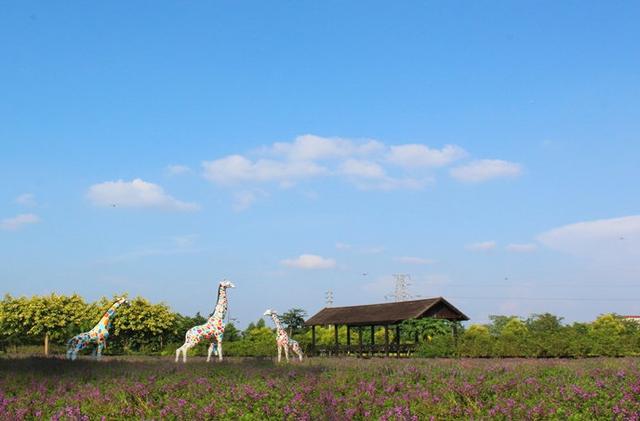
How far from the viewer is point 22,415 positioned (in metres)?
10.3

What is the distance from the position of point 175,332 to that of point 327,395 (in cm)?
3847

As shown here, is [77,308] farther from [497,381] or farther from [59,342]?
[497,381]

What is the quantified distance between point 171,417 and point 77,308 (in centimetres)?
3803

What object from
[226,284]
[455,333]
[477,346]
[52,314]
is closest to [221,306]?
[226,284]

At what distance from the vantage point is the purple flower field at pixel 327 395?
975cm

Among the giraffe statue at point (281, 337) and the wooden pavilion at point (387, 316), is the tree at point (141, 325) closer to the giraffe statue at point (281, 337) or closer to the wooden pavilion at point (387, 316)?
the wooden pavilion at point (387, 316)

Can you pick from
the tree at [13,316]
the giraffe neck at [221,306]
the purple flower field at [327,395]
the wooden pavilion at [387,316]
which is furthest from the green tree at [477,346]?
the tree at [13,316]

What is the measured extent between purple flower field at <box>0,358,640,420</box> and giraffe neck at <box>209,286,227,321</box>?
9201mm

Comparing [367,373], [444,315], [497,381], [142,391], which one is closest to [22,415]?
[142,391]

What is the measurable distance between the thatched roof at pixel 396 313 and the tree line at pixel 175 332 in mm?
648

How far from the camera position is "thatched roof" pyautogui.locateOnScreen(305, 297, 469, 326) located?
36375mm

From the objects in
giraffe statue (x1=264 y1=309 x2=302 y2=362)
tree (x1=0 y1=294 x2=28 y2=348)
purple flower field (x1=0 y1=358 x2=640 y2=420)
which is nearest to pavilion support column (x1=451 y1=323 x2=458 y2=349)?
giraffe statue (x1=264 y1=309 x2=302 y2=362)

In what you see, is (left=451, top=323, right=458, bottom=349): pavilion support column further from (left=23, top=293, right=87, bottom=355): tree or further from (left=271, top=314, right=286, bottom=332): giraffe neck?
(left=23, top=293, right=87, bottom=355): tree

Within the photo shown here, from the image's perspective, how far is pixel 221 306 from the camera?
→ 23078 mm
